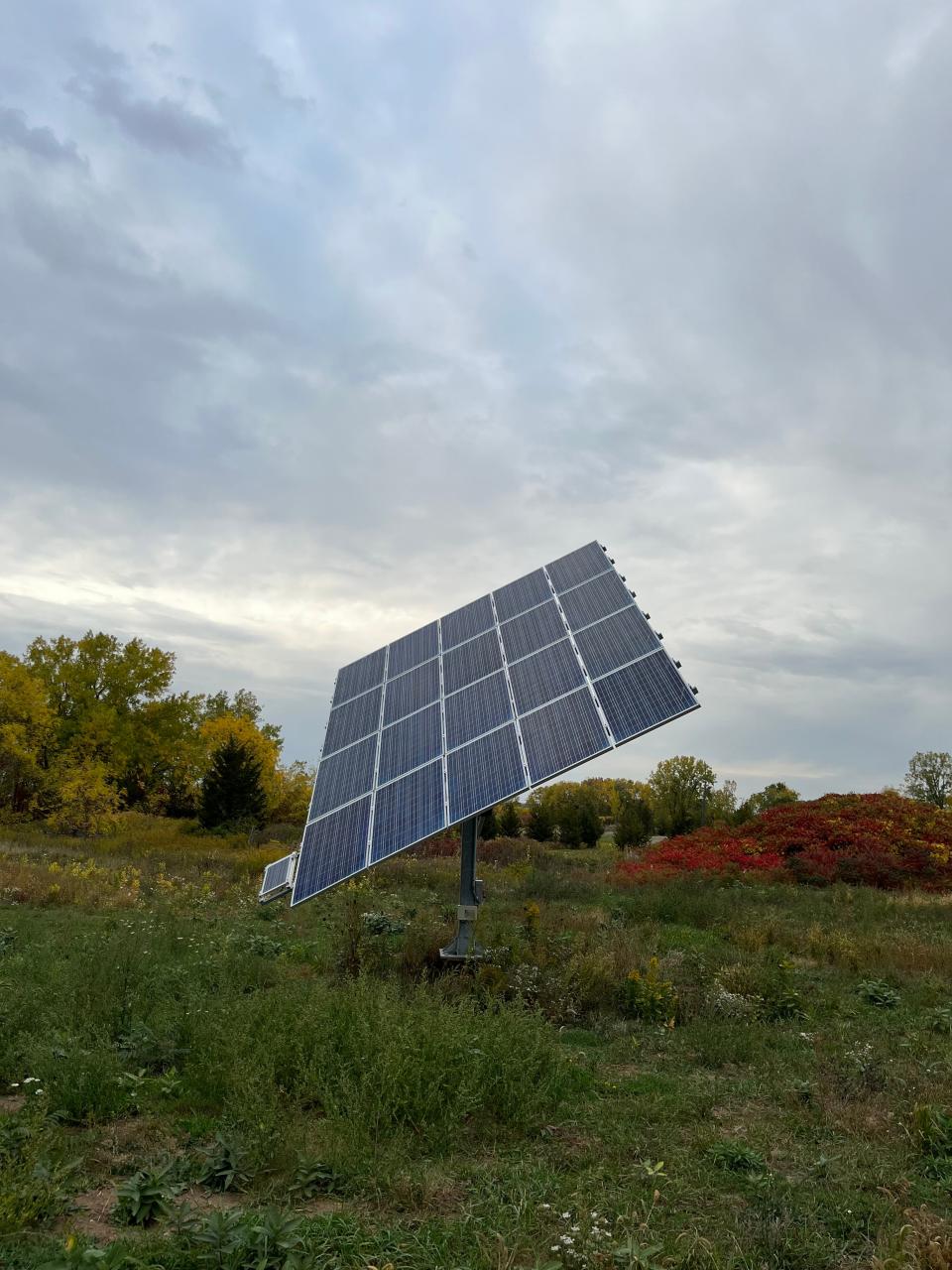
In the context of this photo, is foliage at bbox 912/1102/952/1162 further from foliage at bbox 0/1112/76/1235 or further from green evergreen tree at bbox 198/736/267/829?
green evergreen tree at bbox 198/736/267/829

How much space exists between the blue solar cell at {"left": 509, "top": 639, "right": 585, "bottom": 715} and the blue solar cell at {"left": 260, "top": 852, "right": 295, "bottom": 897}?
15.5 feet

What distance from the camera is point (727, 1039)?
9859mm

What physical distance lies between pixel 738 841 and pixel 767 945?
17.2 metres

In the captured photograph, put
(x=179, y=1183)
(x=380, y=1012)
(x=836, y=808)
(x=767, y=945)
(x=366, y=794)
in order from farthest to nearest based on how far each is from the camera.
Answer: (x=836, y=808) → (x=767, y=945) → (x=366, y=794) → (x=380, y=1012) → (x=179, y=1183)

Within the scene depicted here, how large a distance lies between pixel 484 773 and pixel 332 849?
8.70ft

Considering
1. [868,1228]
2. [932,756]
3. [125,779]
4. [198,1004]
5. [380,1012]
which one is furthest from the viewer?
[932,756]

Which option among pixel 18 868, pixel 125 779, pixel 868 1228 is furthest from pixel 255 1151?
pixel 125 779

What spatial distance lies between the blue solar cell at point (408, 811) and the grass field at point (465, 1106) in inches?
67.2

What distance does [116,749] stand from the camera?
52500mm

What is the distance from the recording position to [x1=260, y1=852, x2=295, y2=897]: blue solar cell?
44.2 ft

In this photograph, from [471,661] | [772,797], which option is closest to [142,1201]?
[471,661]

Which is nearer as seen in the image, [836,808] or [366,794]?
[366,794]

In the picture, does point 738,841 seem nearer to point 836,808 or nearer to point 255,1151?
point 836,808

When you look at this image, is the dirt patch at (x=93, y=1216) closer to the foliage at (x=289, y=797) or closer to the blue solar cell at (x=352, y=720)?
the blue solar cell at (x=352, y=720)
